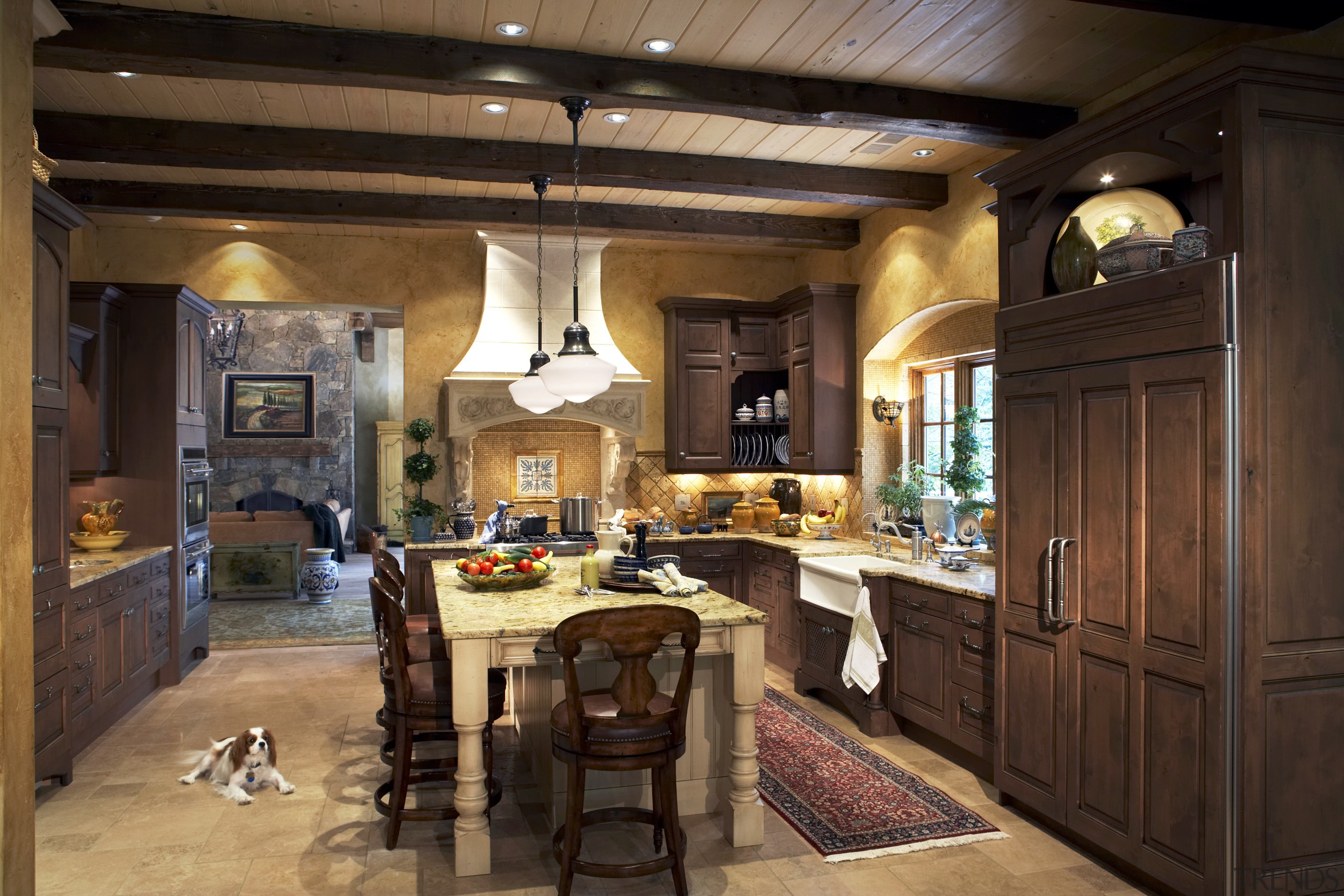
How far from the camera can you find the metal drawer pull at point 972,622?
403cm

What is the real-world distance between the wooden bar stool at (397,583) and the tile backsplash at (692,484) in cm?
299

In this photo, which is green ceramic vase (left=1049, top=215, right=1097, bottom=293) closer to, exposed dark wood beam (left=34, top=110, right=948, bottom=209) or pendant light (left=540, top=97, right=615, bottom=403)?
pendant light (left=540, top=97, right=615, bottom=403)

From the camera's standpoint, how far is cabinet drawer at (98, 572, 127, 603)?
15.8 feet

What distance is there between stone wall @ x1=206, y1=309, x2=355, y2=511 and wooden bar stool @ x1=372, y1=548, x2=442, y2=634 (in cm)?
955

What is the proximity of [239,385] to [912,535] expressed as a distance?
1147 cm

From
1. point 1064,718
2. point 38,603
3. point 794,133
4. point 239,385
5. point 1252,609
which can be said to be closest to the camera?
point 1252,609

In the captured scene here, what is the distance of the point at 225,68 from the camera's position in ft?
11.6

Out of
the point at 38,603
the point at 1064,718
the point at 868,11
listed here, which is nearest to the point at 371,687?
the point at 38,603

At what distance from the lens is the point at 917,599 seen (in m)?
4.56

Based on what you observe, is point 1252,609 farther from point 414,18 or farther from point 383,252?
point 383,252

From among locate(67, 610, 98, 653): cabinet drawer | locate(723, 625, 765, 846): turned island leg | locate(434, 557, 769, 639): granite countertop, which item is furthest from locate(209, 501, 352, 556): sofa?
locate(723, 625, 765, 846): turned island leg

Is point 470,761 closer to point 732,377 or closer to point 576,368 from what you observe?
point 576,368

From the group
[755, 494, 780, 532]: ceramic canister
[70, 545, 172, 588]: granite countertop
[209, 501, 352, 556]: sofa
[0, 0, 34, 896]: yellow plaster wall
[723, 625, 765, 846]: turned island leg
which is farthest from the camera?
[209, 501, 352, 556]: sofa

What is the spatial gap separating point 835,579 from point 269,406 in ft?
36.1
